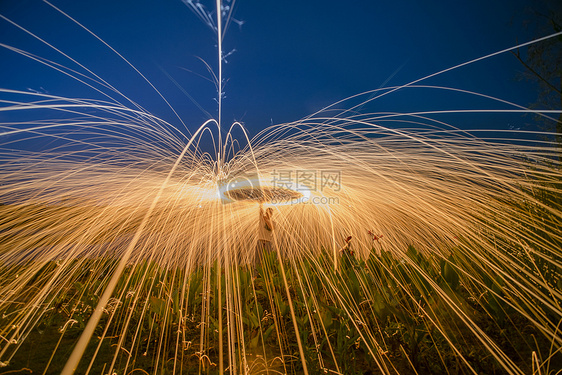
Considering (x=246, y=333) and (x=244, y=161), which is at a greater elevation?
(x=244, y=161)

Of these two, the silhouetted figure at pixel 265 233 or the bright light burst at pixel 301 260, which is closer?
the bright light burst at pixel 301 260

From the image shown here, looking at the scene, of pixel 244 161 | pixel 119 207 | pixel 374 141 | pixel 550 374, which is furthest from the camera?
pixel 244 161

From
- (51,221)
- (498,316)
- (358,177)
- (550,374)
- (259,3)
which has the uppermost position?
(259,3)

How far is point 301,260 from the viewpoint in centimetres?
289

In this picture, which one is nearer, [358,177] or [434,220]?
[434,220]

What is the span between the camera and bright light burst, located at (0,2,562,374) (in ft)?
5.73

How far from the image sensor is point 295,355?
181 centimetres

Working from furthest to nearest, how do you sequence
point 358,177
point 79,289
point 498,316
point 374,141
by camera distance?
1. point 358,177
2. point 374,141
3. point 79,289
4. point 498,316

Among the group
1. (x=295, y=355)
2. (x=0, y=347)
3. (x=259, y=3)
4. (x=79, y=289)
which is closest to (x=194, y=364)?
(x=295, y=355)

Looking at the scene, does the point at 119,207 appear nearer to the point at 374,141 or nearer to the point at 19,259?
the point at 19,259

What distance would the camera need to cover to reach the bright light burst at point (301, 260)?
1745 millimetres

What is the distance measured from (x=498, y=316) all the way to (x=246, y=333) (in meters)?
1.73

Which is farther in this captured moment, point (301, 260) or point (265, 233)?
point (265, 233)

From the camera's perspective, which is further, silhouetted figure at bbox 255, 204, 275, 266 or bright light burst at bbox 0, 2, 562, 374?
silhouetted figure at bbox 255, 204, 275, 266
